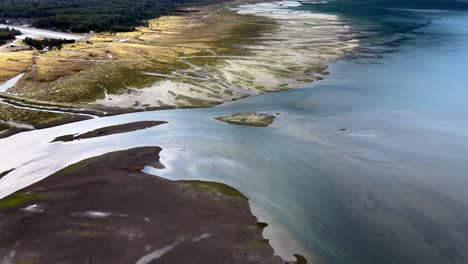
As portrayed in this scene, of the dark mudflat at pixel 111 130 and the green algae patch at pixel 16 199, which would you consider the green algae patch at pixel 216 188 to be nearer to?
the green algae patch at pixel 16 199

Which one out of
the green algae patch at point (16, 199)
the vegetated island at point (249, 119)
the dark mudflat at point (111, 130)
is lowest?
the green algae patch at point (16, 199)

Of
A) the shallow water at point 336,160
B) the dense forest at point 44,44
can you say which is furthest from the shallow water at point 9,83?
the dense forest at point 44,44

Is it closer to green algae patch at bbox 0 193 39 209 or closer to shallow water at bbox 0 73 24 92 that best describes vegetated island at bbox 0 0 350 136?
shallow water at bbox 0 73 24 92

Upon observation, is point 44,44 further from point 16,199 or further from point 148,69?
point 16,199

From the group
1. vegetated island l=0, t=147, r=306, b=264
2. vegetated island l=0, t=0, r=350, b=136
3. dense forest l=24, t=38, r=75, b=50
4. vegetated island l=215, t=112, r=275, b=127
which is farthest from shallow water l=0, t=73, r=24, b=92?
vegetated island l=215, t=112, r=275, b=127

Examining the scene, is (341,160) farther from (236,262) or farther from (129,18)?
(129,18)

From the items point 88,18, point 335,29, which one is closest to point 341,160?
point 335,29
